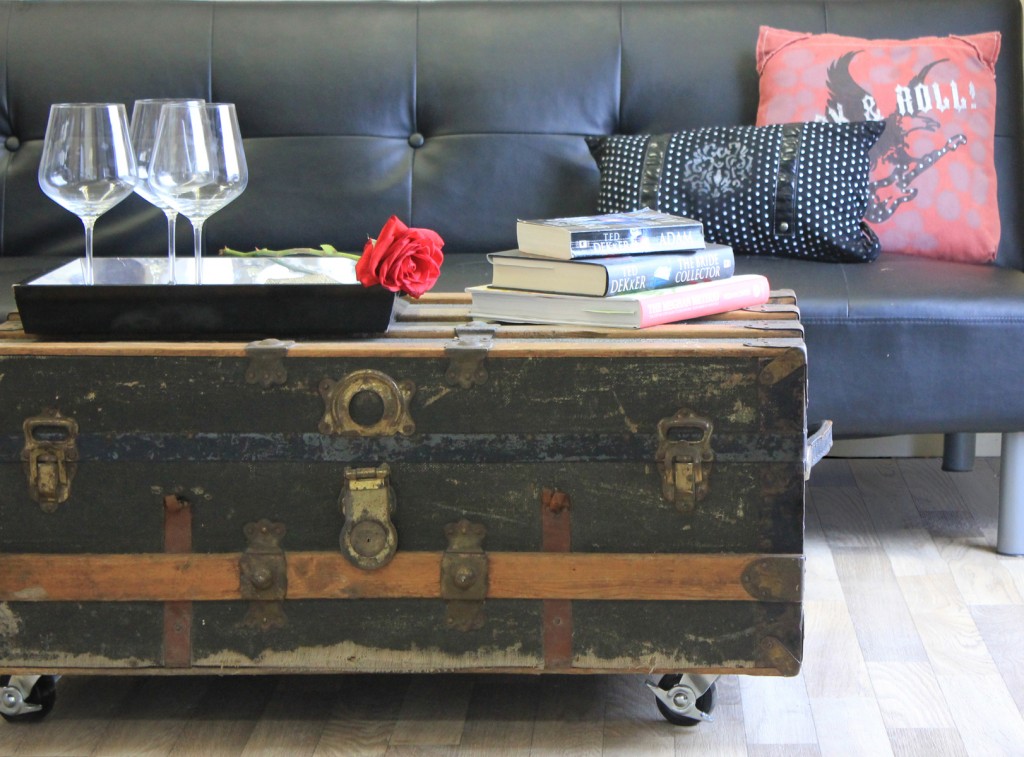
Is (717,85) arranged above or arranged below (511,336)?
above

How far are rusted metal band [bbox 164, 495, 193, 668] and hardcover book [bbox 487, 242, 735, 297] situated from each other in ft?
1.41

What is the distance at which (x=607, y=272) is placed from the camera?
1.45 metres

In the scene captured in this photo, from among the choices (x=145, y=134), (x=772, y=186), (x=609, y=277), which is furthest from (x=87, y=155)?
(x=772, y=186)

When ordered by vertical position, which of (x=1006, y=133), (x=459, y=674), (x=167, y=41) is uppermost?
(x=167, y=41)

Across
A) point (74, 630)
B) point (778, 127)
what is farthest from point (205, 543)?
point (778, 127)

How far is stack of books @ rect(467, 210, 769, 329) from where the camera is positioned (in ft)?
4.78

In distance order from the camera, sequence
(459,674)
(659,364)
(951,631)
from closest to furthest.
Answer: (659,364) < (459,674) < (951,631)

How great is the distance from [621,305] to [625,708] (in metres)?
0.47

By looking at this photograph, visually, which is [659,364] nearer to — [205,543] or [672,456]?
[672,456]

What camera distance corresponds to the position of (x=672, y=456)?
1.41 metres

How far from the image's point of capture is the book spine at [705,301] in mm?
1465

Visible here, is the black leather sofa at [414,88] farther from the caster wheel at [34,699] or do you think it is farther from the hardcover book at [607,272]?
the caster wheel at [34,699]

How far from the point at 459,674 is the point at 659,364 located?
1.66ft

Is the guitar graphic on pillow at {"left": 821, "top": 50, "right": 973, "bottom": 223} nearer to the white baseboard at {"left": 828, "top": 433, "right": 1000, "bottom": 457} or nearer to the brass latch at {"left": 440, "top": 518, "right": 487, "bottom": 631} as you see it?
the white baseboard at {"left": 828, "top": 433, "right": 1000, "bottom": 457}
